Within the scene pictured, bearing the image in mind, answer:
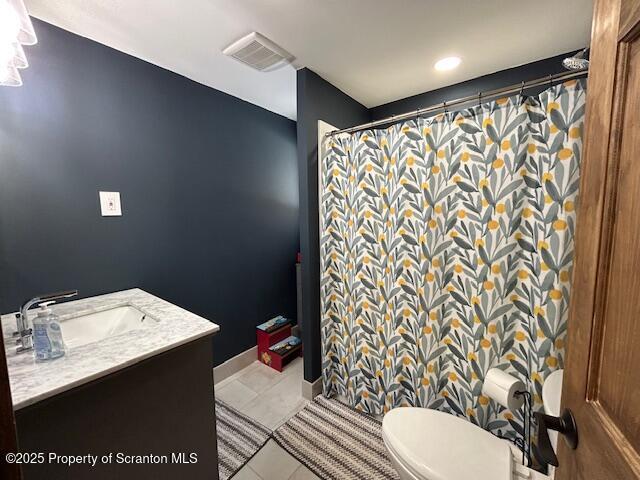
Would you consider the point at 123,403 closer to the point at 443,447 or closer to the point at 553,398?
the point at 443,447

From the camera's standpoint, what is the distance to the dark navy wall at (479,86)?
Answer: 166 centimetres

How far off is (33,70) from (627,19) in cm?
208

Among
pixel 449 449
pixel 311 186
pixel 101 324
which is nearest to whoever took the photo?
pixel 449 449

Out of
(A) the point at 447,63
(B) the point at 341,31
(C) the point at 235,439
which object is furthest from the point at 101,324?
(A) the point at 447,63

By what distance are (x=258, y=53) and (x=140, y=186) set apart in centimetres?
107

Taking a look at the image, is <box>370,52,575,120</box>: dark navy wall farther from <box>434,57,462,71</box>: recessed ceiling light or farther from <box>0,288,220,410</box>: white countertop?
<box>0,288,220,410</box>: white countertop

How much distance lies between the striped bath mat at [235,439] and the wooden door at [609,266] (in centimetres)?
146

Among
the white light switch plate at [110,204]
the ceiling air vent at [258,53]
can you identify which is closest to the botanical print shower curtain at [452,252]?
the ceiling air vent at [258,53]

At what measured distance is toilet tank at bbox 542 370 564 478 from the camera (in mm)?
857

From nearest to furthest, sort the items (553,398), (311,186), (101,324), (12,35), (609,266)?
(609,266) < (12,35) < (553,398) < (101,324) < (311,186)

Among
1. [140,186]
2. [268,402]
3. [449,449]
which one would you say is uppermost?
[140,186]

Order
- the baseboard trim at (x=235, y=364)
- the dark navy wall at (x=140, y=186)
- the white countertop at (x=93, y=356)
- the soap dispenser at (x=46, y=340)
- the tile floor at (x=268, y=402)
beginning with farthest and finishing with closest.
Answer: the baseboard trim at (x=235, y=364) → the tile floor at (x=268, y=402) → the dark navy wall at (x=140, y=186) → the soap dispenser at (x=46, y=340) → the white countertop at (x=93, y=356)

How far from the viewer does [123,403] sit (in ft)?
2.74

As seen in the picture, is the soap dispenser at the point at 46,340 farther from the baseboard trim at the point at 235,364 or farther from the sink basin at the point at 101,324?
the baseboard trim at the point at 235,364
